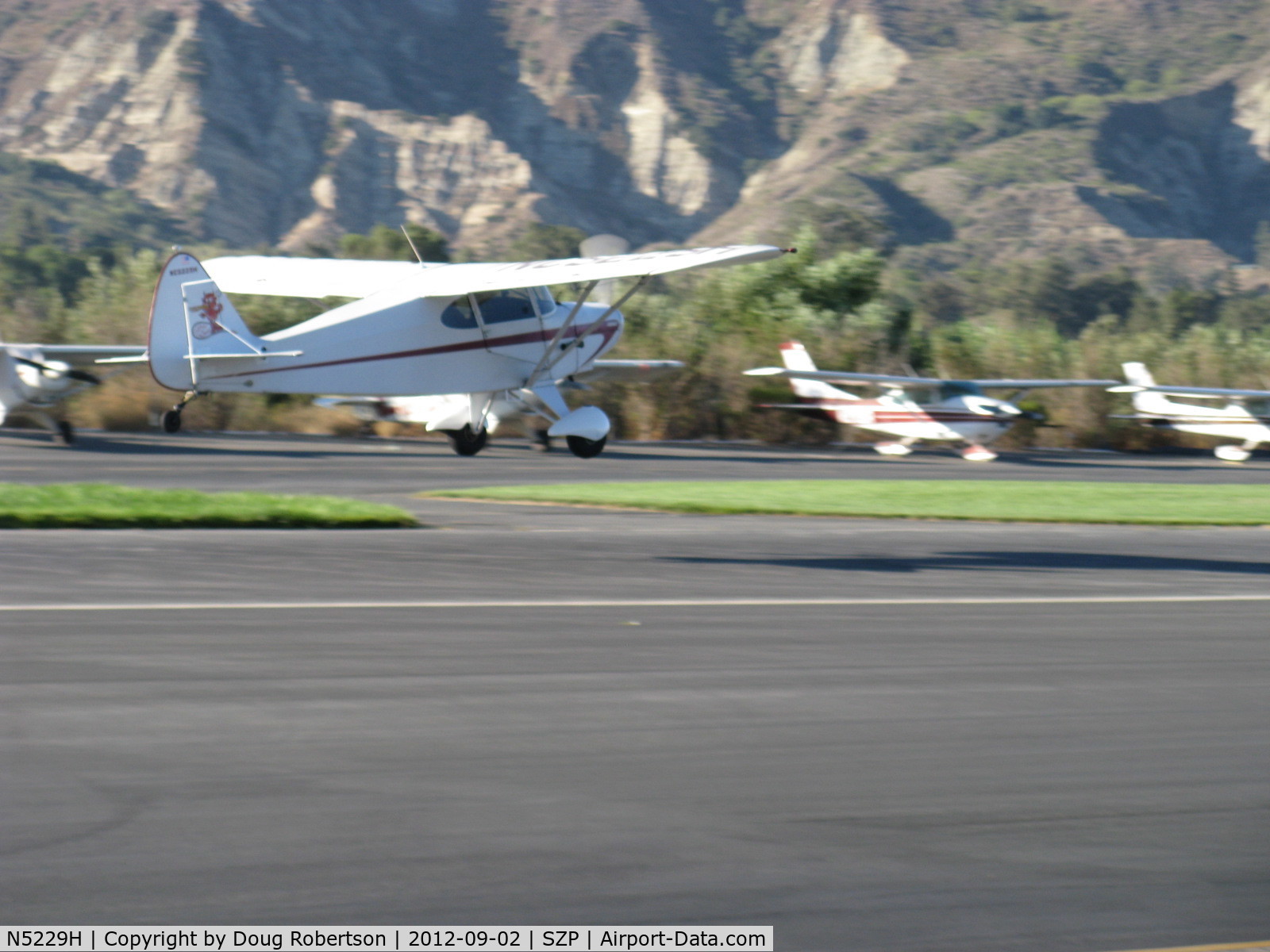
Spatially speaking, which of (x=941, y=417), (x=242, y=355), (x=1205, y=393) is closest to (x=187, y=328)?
(x=242, y=355)

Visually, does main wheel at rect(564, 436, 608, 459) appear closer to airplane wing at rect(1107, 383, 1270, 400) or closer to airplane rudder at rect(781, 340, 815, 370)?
airplane rudder at rect(781, 340, 815, 370)

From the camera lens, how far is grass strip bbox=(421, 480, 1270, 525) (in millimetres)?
19344

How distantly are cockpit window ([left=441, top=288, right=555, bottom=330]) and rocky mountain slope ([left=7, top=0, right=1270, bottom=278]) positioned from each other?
112 m

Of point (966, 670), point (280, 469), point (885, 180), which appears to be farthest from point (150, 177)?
point (966, 670)

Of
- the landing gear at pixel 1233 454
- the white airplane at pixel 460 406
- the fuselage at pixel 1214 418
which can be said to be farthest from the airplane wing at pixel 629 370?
the fuselage at pixel 1214 418

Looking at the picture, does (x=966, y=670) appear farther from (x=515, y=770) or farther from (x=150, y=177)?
(x=150, y=177)

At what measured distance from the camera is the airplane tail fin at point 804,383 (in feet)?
120

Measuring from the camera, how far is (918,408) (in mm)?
34938

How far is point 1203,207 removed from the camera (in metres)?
160

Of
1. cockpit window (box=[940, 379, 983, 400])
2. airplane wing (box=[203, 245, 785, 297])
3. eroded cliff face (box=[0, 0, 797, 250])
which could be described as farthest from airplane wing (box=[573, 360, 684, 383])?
eroded cliff face (box=[0, 0, 797, 250])

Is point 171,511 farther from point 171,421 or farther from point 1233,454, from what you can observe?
point 1233,454

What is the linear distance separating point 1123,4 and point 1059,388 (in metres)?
172

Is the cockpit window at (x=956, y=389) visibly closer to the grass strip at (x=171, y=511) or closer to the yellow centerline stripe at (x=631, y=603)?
the grass strip at (x=171, y=511)

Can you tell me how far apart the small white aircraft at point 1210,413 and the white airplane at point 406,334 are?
18606 mm
